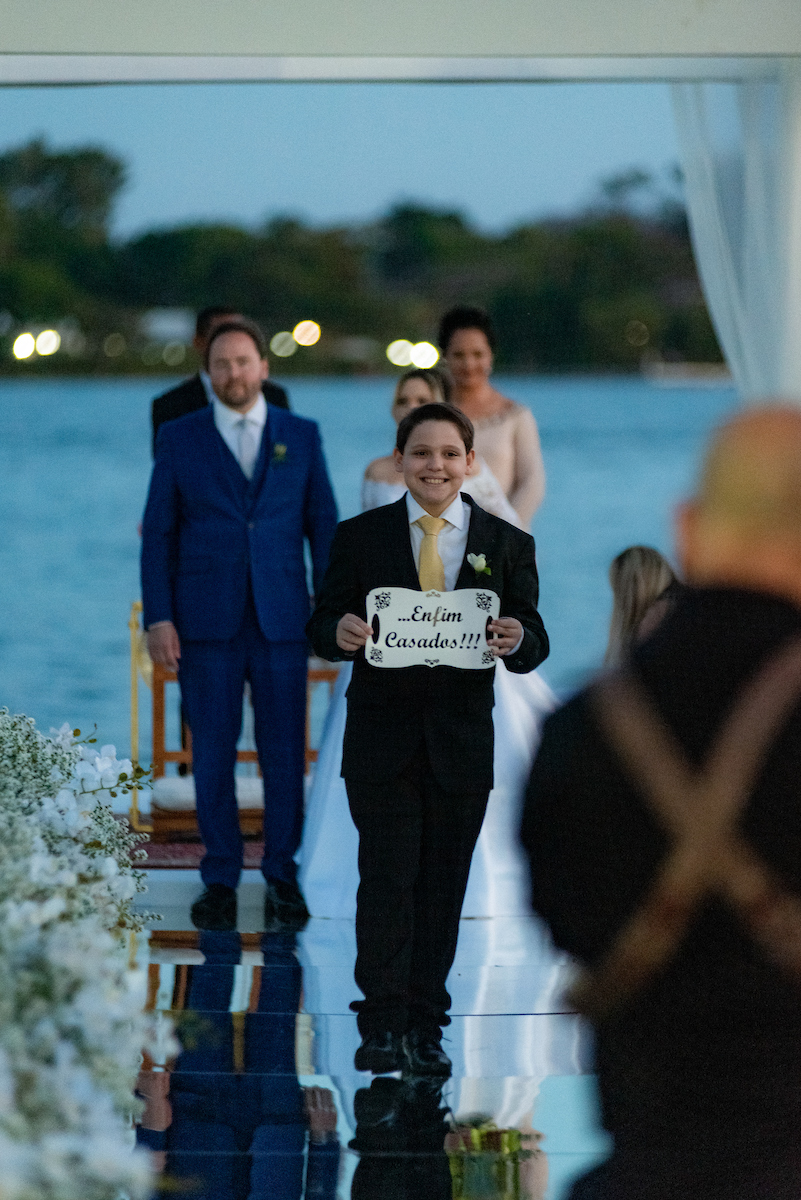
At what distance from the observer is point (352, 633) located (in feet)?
11.3

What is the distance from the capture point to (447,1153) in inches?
123

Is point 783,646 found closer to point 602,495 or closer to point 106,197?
point 106,197

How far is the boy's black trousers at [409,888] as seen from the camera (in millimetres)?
3521

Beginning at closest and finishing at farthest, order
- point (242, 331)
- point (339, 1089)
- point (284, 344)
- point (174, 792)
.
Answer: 1. point (339, 1089)
2. point (242, 331)
3. point (174, 792)
4. point (284, 344)

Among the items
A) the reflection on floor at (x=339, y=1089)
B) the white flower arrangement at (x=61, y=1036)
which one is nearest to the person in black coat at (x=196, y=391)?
the reflection on floor at (x=339, y=1089)

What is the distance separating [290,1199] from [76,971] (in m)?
1.22

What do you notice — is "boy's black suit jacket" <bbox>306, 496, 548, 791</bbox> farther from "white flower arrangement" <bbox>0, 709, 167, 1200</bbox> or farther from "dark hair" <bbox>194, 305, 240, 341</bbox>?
"dark hair" <bbox>194, 305, 240, 341</bbox>

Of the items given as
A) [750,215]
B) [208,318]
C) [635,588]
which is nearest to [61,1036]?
[635,588]

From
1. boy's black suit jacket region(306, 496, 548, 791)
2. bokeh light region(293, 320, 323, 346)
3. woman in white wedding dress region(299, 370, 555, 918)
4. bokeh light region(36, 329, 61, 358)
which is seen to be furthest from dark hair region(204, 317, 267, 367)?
bokeh light region(36, 329, 61, 358)

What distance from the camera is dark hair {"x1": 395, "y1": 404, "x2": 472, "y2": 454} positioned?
3.55 meters

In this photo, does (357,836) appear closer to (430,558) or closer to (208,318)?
(430,558)

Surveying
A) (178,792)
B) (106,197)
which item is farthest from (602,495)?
(178,792)

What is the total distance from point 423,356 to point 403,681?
2.33 metres

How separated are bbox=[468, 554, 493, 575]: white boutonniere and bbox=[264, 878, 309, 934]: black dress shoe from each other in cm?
166
